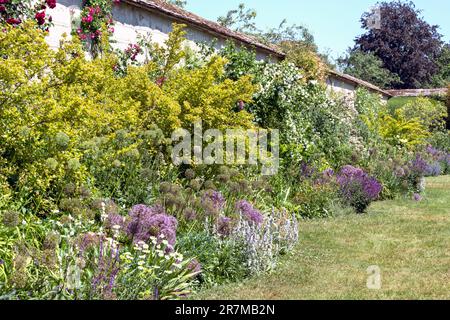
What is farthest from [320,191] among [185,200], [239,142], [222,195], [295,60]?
[295,60]

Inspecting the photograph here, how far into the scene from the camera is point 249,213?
703 centimetres

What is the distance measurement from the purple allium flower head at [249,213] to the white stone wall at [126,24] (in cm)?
449

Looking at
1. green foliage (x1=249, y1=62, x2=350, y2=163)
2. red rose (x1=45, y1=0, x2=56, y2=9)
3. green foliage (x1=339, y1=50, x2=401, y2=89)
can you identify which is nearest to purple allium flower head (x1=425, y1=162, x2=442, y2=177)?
green foliage (x1=249, y1=62, x2=350, y2=163)

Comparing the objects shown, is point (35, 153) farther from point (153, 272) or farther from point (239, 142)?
point (239, 142)

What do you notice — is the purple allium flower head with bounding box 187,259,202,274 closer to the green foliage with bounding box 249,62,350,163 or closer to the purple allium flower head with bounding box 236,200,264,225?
the purple allium flower head with bounding box 236,200,264,225

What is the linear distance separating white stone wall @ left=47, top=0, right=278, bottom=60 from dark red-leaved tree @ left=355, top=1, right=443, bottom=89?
3962 centimetres

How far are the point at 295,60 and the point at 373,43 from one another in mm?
34479

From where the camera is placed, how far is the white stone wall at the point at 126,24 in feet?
33.1

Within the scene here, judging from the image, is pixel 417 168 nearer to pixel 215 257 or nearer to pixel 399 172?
pixel 399 172

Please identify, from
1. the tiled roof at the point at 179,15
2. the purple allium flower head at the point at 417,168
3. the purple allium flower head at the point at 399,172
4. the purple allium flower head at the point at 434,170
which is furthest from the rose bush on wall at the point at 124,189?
the purple allium flower head at the point at 434,170

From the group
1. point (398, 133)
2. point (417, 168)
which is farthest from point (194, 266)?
point (398, 133)

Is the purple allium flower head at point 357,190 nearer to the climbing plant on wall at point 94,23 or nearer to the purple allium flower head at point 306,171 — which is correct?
the purple allium flower head at point 306,171

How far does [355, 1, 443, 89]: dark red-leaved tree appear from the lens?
167ft
